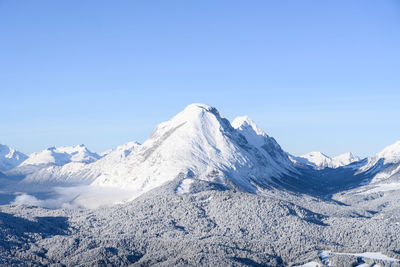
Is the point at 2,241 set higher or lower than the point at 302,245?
higher

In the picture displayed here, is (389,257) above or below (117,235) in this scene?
below

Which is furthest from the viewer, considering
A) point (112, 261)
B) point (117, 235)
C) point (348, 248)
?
point (117, 235)

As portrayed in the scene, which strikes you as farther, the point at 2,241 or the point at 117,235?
the point at 117,235

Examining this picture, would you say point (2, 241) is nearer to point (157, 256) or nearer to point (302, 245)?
point (157, 256)

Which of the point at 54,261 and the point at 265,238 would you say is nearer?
the point at 54,261

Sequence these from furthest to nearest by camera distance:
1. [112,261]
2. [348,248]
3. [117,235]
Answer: [117,235] < [348,248] < [112,261]

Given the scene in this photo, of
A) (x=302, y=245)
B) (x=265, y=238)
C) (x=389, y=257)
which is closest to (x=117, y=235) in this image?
(x=265, y=238)

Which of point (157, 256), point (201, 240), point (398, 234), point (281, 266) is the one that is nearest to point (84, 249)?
point (157, 256)

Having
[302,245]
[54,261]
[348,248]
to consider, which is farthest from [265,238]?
[54,261]

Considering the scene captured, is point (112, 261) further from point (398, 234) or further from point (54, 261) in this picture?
point (398, 234)
